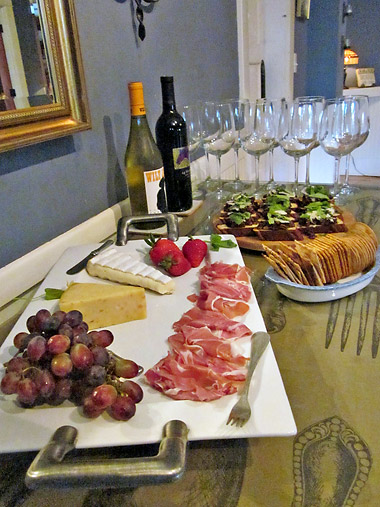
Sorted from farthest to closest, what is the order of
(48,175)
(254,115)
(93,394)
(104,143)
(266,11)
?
1. (266,11)
2. (254,115)
3. (104,143)
4. (48,175)
5. (93,394)

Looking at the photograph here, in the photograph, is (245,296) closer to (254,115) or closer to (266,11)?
(254,115)

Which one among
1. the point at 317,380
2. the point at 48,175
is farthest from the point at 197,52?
the point at 317,380

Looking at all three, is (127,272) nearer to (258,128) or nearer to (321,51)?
(258,128)

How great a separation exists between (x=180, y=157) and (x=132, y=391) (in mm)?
713

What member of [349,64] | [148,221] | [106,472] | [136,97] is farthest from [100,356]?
[349,64]

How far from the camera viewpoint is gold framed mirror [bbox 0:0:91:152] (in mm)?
694

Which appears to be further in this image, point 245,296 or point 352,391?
point 245,296

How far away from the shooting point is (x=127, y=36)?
104cm

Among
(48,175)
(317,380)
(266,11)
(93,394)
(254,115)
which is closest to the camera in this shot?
(93,394)

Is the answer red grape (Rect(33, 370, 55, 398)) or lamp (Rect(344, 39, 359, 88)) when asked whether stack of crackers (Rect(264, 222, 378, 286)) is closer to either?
red grape (Rect(33, 370, 55, 398))

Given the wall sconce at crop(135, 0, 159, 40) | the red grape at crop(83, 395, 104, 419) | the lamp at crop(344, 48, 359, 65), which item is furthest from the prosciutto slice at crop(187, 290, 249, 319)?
the lamp at crop(344, 48, 359, 65)

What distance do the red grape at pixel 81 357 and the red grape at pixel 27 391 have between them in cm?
4

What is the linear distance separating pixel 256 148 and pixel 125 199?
383mm

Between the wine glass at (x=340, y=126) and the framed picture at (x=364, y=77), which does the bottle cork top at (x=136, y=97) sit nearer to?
the wine glass at (x=340, y=126)
